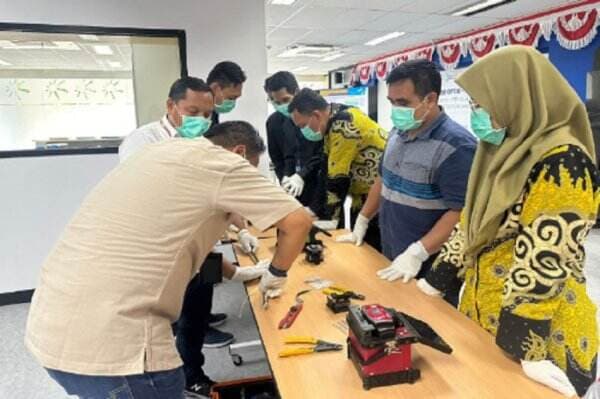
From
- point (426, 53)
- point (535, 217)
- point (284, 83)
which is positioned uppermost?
point (426, 53)

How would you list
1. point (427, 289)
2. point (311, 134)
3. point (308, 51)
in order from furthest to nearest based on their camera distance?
1. point (308, 51)
2. point (311, 134)
3. point (427, 289)

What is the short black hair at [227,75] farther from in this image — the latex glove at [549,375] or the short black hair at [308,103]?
the latex glove at [549,375]

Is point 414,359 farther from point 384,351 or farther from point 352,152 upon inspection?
point 352,152

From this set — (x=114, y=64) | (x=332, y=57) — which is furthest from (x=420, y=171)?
(x=332, y=57)

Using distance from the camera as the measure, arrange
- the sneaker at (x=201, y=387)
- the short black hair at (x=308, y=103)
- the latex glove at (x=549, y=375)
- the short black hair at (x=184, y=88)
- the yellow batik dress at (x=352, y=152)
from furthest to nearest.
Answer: the short black hair at (x=308, y=103) → the yellow batik dress at (x=352, y=152) → the short black hair at (x=184, y=88) → the sneaker at (x=201, y=387) → the latex glove at (x=549, y=375)

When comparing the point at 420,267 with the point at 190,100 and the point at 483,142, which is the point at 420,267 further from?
the point at 190,100

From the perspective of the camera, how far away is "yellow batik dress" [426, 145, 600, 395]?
0.95 meters

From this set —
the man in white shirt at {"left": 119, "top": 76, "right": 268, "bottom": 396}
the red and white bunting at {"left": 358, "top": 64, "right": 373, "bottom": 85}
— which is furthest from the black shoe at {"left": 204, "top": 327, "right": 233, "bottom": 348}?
the red and white bunting at {"left": 358, "top": 64, "right": 373, "bottom": 85}

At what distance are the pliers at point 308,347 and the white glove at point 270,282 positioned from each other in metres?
0.27

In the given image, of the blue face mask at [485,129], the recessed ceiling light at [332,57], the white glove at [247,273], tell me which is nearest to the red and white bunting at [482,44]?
the recessed ceiling light at [332,57]

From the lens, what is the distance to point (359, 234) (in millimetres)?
2094

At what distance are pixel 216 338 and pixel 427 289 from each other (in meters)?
1.58

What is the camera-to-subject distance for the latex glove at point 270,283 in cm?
143

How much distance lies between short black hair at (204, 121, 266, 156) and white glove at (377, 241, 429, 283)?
2.18 feet
